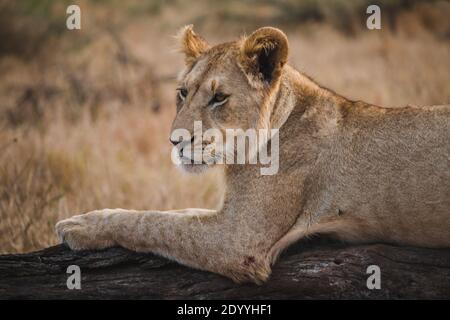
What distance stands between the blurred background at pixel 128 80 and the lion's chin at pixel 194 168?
500 mm

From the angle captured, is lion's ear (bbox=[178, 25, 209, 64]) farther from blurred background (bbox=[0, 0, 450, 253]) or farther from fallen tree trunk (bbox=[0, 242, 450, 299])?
fallen tree trunk (bbox=[0, 242, 450, 299])

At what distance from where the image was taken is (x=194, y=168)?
4516mm

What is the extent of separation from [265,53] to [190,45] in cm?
80

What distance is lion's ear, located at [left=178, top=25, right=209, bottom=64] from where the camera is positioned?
5152mm

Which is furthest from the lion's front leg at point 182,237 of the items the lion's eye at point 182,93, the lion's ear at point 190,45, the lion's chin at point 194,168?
the lion's ear at point 190,45

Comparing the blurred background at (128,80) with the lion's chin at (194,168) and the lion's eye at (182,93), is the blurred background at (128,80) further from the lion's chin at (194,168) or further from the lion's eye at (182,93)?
the lion's eye at (182,93)

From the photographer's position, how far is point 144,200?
7.50 metres

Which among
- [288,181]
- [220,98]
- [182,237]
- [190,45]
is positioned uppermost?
[190,45]

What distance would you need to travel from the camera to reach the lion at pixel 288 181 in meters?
4.19

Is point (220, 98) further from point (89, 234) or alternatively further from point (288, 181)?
point (89, 234)

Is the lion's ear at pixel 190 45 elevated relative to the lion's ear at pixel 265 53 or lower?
elevated

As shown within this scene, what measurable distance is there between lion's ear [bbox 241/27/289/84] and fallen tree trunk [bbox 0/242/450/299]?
1.25m

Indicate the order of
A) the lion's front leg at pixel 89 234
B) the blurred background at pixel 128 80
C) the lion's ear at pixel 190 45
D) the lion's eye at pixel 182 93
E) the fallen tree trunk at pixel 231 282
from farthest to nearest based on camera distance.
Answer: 1. the blurred background at pixel 128 80
2. the lion's ear at pixel 190 45
3. the lion's eye at pixel 182 93
4. the lion's front leg at pixel 89 234
5. the fallen tree trunk at pixel 231 282

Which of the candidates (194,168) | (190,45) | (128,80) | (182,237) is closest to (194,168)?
(194,168)
